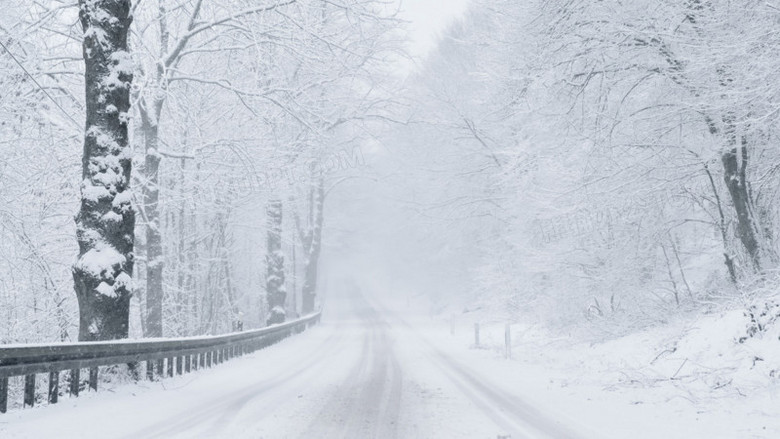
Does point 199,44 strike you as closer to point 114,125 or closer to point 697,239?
point 114,125

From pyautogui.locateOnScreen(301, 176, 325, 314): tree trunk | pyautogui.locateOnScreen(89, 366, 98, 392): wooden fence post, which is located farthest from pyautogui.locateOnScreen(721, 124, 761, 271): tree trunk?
pyautogui.locateOnScreen(301, 176, 325, 314): tree trunk

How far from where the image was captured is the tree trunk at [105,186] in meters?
9.02

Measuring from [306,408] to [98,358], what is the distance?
298 cm

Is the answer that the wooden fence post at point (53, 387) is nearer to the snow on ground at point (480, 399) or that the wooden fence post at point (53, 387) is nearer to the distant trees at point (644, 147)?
the snow on ground at point (480, 399)

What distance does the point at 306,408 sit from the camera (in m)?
7.93

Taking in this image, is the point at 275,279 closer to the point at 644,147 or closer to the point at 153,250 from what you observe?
the point at 153,250

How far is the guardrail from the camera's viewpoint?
22.3 feet

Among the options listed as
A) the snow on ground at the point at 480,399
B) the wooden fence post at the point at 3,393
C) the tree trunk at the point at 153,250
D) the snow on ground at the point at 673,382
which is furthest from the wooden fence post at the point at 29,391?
the tree trunk at the point at 153,250

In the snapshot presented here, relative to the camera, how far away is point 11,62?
10.6 meters

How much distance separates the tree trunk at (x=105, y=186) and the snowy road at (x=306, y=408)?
131 centimetres

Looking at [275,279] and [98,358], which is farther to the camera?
[275,279]

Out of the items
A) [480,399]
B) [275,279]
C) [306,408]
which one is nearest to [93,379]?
[306,408]

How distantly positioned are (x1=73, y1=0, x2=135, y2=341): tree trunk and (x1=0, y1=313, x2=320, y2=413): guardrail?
51cm

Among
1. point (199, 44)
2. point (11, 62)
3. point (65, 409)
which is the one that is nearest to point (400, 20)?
point (199, 44)
